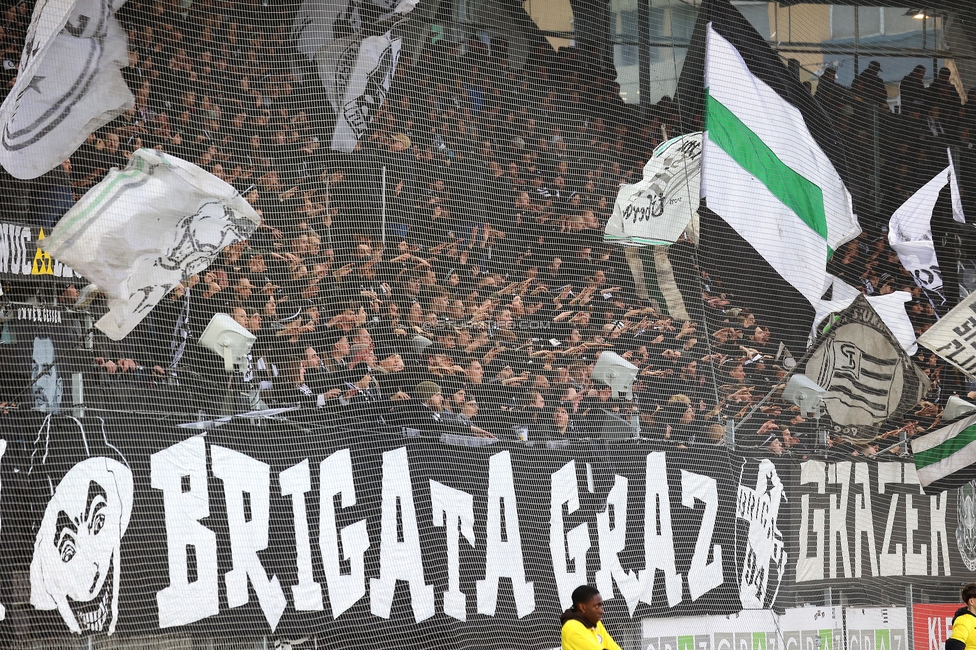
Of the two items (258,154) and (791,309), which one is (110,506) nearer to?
(258,154)

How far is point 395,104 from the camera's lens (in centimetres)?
750

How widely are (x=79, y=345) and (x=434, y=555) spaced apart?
255cm

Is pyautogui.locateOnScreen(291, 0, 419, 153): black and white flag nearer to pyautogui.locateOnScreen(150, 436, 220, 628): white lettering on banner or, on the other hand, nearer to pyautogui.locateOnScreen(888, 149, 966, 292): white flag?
pyautogui.locateOnScreen(150, 436, 220, 628): white lettering on banner

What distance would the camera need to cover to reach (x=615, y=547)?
289 inches

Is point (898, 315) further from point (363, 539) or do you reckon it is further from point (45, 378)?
point (45, 378)

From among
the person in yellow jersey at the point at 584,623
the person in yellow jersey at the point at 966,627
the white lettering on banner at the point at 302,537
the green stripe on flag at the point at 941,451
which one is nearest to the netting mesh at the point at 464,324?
the white lettering on banner at the point at 302,537

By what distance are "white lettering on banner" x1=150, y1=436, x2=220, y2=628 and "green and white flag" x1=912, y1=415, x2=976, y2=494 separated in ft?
18.7

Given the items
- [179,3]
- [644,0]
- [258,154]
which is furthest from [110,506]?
[644,0]

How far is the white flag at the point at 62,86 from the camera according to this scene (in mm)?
6453

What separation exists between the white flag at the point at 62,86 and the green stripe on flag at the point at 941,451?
262 inches

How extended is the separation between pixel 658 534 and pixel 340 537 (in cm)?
232

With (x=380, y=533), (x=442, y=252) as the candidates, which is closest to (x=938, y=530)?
(x=442, y=252)

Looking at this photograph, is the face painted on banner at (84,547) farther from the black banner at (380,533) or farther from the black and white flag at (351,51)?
the black and white flag at (351,51)

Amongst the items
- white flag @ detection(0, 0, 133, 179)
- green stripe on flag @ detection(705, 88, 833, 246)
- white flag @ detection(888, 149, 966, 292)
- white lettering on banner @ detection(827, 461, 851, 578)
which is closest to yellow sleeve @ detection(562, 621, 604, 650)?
white lettering on banner @ detection(827, 461, 851, 578)
